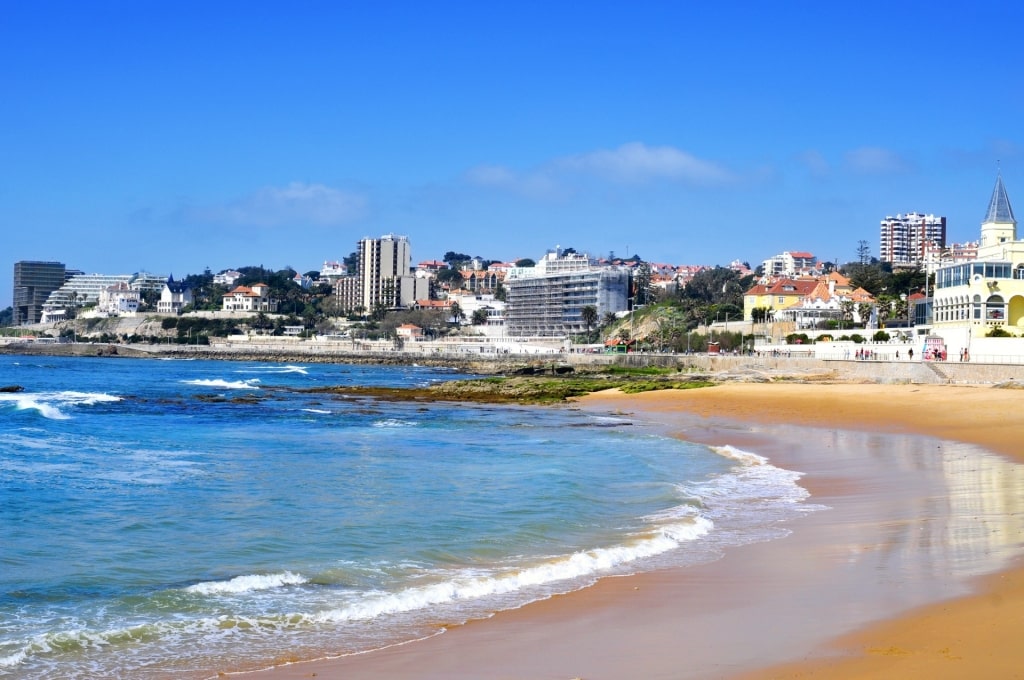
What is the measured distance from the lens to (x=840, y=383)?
128ft

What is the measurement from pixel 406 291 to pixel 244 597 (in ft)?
577

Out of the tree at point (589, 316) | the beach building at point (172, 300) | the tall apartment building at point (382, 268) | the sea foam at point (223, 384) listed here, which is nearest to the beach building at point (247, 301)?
the beach building at point (172, 300)

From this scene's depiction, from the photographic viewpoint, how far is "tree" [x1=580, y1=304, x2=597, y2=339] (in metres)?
125

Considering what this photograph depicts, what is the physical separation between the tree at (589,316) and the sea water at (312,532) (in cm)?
10056

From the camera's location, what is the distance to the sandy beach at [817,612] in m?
6.33

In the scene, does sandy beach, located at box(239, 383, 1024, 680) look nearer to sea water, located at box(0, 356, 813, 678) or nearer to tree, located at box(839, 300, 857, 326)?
sea water, located at box(0, 356, 813, 678)

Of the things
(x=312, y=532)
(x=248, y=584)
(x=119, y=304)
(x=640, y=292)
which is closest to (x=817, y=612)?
(x=248, y=584)

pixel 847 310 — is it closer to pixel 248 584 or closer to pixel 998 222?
pixel 998 222

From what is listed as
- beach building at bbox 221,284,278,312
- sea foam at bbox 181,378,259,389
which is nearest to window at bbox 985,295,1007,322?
sea foam at bbox 181,378,259,389

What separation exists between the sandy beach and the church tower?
47207 millimetres

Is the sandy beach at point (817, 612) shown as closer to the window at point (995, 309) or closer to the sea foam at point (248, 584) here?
the sea foam at point (248, 584)

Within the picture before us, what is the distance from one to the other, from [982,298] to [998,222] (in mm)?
11565

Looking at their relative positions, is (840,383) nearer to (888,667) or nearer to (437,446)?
(437,446)

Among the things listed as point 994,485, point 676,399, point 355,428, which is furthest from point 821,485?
point 676,399
